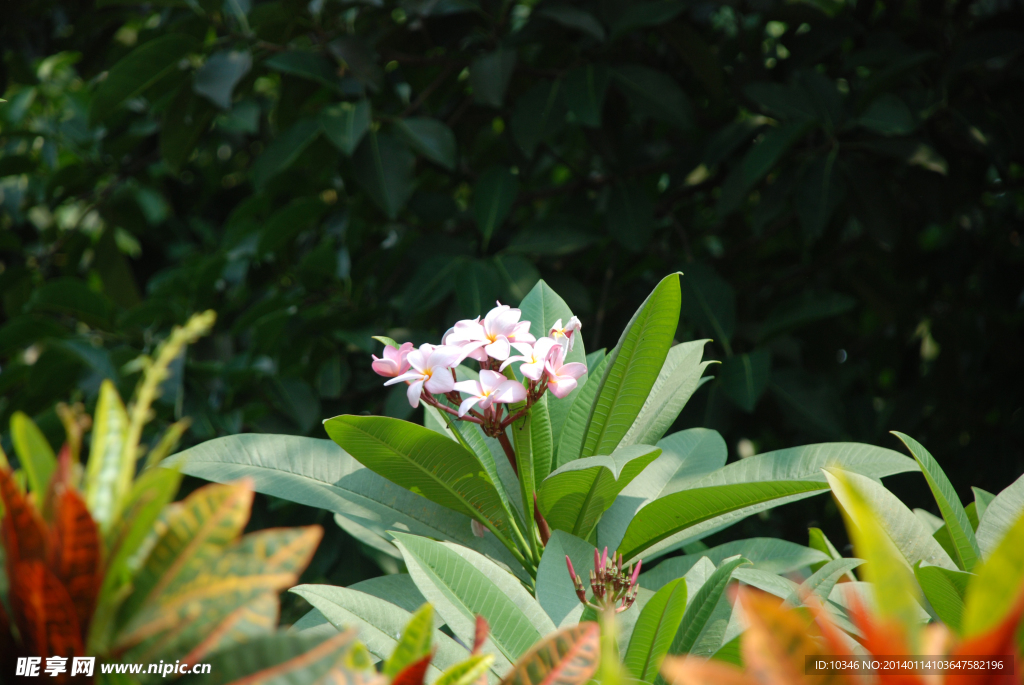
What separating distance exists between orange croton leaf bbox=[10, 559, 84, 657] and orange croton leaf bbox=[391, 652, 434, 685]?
0.15m

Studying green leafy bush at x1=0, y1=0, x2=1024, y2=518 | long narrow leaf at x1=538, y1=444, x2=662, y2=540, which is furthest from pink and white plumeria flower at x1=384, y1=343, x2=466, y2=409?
green leafy bush at x1=0, y1=0, x2=1024, y2=518

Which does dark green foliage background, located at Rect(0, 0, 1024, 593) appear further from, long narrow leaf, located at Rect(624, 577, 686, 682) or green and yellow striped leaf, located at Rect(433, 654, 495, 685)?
green and yellow striped leaf, located at Rect(433, 654, 495, 685)

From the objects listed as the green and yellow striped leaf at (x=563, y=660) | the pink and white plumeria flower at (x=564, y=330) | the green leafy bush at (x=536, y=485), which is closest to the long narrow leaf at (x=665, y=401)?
the green leafy bush at (x=536, y=485)

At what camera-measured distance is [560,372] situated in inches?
26.3

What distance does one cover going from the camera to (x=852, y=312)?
244 cm

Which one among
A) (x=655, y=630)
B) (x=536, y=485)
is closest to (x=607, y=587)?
(x=655, y=630)

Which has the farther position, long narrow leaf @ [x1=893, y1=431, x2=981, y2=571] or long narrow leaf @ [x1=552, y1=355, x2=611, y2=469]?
long narrow leaf @ [x1=552, y1=355, x2=611, y2=469]

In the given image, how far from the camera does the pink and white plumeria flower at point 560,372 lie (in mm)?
659

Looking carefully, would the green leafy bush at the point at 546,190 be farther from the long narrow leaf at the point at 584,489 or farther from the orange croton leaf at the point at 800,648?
the orange croton leaf at the point at 800,648

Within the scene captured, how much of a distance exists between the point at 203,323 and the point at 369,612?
0.30m

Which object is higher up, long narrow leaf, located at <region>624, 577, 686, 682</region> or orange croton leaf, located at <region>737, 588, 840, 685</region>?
orange croton leaf, located at <region>737, 588, 840, 685</region>

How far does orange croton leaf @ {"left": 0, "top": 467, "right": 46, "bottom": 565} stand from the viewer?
12.5 inches

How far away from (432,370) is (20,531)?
15.3 inches

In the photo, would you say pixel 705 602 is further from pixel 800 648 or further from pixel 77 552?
pixel 77 552
